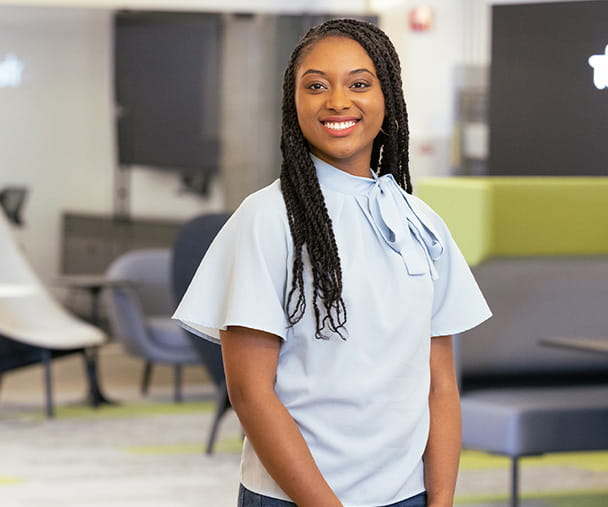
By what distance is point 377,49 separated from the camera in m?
1.54

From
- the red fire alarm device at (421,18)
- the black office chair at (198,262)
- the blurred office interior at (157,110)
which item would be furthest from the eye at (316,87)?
the red fire alarm device at (421,18)

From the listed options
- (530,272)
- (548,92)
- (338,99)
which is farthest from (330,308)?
(530,272)

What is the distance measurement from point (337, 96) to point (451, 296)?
0.32 meters

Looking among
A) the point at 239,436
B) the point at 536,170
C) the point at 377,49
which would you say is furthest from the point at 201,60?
the point at 377,49

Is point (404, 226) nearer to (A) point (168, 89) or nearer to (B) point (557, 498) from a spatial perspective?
(B) point (557, 498)

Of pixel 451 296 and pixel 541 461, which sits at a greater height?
pixel 451 296

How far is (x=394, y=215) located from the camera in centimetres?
154

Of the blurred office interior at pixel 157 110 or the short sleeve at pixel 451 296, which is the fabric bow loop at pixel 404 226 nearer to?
the short sleeve at pixel 451 296

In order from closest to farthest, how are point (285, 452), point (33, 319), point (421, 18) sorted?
point (285, 452)
point (33, 319)
point (421, 18)

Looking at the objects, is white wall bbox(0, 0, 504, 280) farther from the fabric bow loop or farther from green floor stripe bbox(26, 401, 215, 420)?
the fabric bow loop

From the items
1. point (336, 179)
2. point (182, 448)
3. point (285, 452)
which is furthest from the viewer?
point (182, 448)

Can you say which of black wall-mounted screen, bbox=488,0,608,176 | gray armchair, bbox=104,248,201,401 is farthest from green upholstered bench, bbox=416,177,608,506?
gray armchair, bbox=104,248,201,401

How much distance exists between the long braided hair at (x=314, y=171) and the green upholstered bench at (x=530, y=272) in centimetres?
260

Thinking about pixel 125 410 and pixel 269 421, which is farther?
pixel 125 410
